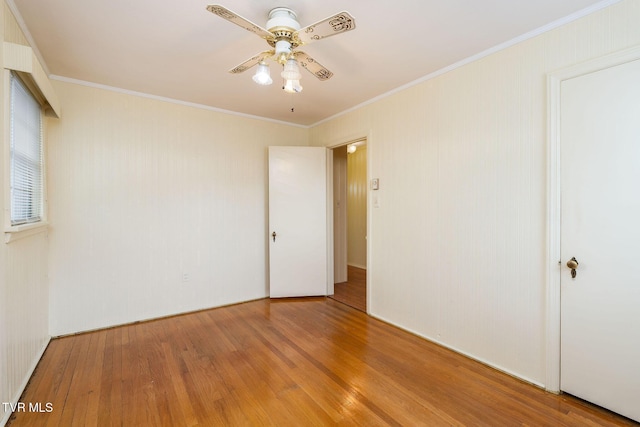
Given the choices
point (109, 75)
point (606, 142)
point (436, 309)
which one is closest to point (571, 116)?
point (606, 142)

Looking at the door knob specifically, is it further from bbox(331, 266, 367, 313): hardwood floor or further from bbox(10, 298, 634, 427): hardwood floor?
bbox(331, 266, 367, 313): hardwood floor

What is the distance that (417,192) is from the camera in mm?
2857

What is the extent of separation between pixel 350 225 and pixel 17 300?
521 centimetres

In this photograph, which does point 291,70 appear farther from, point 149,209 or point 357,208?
point 357,208

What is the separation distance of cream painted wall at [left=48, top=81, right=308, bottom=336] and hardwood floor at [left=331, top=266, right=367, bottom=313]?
1.14 metres

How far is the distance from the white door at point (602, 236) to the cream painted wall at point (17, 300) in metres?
3.47

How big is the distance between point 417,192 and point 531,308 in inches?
51.4

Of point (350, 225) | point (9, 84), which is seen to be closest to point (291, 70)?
A: point (9, 84)

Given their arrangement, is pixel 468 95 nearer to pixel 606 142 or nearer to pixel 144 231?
pixel 606 142

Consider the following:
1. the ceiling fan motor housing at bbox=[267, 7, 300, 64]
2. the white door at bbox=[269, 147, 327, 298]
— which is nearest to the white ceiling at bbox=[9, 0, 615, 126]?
the ceiling fan motor housing at bbox=[267, 7, 300, 64]

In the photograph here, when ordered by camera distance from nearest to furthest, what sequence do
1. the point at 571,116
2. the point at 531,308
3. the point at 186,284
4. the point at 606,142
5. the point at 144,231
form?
the point at 606,142 → the point at 571,116 → the point at 531,308 → the point at 144,231 → the point at 186,284

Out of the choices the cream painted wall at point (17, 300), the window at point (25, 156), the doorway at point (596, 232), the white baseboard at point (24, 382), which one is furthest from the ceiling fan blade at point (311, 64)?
the white baseboard at point (24, 382)

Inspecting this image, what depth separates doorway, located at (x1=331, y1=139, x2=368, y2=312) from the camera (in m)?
4.35

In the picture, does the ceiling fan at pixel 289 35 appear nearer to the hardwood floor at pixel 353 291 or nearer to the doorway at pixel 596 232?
the doorway at pixel 596 232
